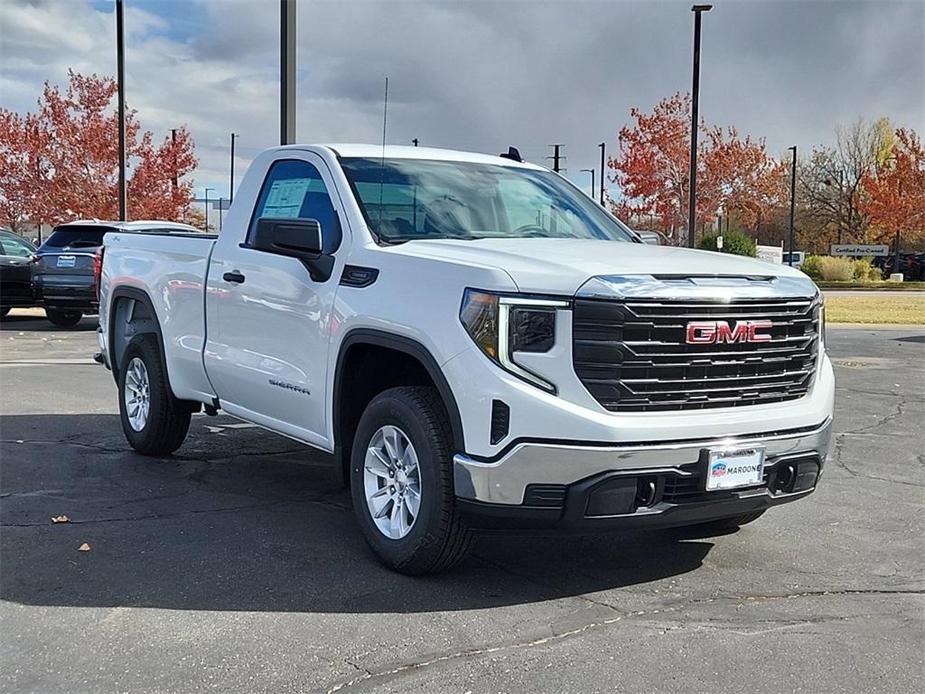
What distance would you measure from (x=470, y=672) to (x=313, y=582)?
3.77 feet

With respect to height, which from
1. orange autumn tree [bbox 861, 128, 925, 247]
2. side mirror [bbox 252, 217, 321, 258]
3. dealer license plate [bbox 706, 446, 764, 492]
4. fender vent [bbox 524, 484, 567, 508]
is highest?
orange autumn tree [bbox 861, 128, 925, 247]

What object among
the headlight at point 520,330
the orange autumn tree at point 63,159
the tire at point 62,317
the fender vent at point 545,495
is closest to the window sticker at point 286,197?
the headlight at point 520,330

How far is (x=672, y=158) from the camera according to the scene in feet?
133

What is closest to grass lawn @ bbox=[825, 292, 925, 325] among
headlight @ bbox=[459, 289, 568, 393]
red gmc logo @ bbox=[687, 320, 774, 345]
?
red gmc logo @ bbox=[687, 320, 774, 345]

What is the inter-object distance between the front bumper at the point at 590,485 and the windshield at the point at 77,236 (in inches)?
559

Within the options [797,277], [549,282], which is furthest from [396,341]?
[797,277]

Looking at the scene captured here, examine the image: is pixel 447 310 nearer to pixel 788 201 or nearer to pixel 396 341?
pixel 396 341

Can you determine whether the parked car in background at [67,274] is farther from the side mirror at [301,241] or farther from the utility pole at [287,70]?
the side mirror at [301,241]

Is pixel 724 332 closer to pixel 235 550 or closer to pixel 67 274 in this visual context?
pixel 235 550

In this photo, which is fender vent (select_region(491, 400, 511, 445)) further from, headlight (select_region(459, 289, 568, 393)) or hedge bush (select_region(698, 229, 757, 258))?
hedge bush (select_region(698, 229, 757, 258))

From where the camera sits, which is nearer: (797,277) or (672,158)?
(797,277)

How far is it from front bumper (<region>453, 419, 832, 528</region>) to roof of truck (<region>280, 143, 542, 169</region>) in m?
2.26

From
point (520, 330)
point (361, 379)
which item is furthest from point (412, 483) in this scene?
point (520, 330)

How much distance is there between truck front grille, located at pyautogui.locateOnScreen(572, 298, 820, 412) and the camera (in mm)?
4031
